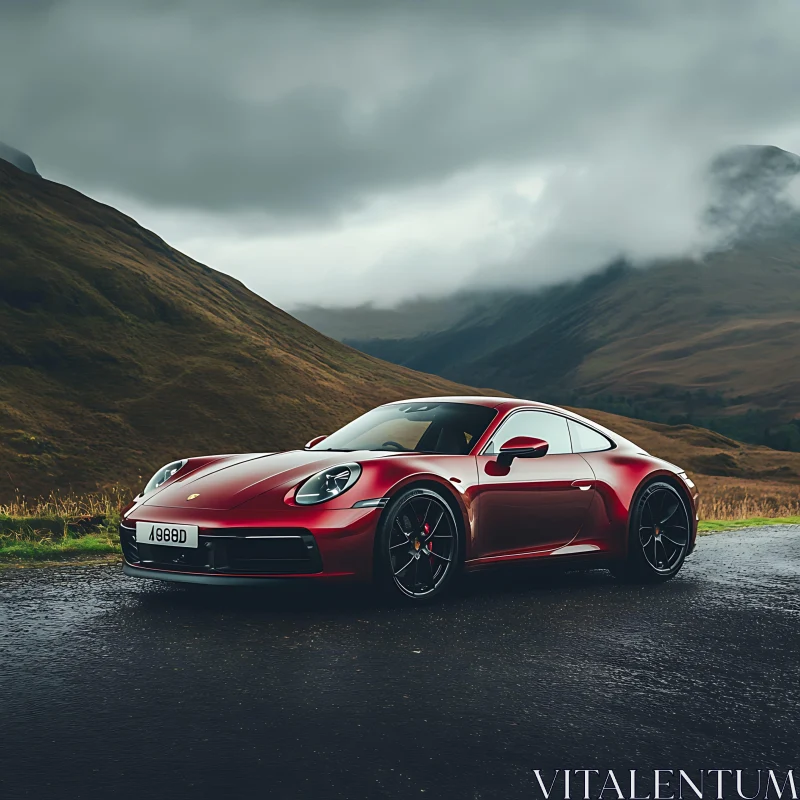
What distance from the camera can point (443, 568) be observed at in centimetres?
660

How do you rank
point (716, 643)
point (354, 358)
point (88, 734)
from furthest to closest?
point (354, 358) < point (716, 643) < point (88, 734)

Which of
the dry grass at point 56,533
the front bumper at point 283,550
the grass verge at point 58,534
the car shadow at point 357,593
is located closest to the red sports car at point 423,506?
the front bumper at point 283,550

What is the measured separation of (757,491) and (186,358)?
142 feet

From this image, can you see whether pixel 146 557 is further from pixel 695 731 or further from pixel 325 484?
pixel 695 731

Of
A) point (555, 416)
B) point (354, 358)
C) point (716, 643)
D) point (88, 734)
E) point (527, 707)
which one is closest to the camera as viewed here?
point (88, 734)

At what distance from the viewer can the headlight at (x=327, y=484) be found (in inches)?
250

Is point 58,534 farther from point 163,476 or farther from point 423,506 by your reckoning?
point 423,506

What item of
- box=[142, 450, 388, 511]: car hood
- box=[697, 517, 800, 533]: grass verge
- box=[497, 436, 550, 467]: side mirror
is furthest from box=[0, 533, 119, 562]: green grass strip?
box=[697, 517, 800, 533]: grass verge

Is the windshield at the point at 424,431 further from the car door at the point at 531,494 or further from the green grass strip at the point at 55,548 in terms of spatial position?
the green grass strip at the point at 55,548

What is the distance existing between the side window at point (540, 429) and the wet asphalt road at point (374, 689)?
1155mm

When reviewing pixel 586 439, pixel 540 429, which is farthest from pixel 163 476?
pixel 586 439

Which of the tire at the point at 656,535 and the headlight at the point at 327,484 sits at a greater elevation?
the headlight at the point at 327,484

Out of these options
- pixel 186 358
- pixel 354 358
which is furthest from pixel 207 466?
pixel 354 358

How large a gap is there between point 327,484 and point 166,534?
106cm
